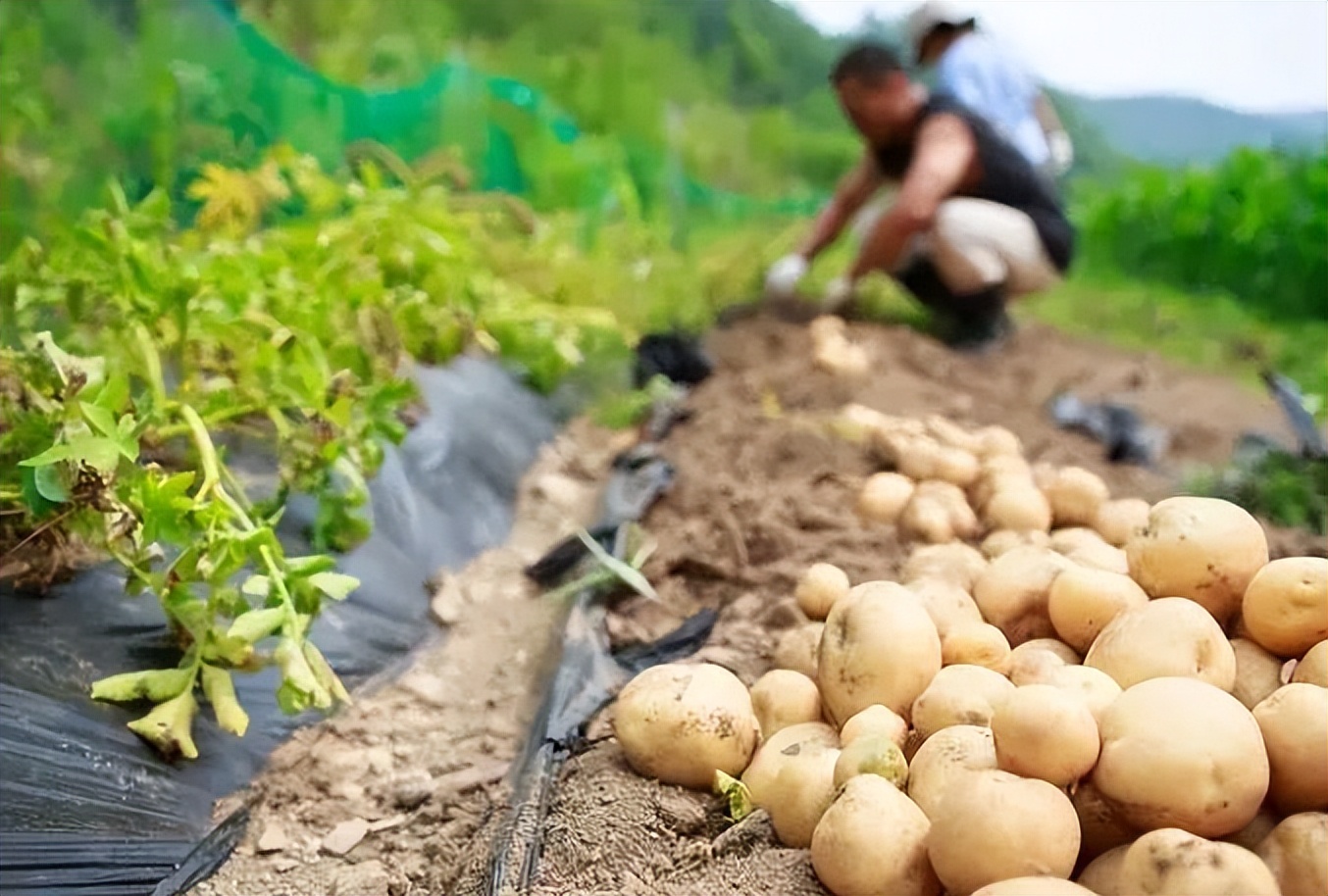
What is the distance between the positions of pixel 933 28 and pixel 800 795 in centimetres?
359

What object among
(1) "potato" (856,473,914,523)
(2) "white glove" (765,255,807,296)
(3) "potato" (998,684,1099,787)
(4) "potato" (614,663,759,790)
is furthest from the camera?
(2) "white glove" (765,255,807,296)

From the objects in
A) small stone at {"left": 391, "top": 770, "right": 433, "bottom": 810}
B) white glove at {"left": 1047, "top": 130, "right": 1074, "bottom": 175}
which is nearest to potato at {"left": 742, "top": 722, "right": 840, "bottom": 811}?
small stone at {"left": 391, "top": 770, "right": 433, "bottom": 810}

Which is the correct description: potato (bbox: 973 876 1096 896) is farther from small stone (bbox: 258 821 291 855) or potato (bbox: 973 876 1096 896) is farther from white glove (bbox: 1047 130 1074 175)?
white glove (bbox: 1047 130 1074 175)

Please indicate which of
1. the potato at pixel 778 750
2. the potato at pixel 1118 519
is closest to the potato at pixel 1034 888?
the potato at pixel 778 750

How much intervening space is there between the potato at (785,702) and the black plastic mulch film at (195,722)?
26cm

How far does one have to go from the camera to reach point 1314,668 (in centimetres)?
96

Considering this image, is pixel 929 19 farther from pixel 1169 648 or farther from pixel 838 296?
pixel 1169 648

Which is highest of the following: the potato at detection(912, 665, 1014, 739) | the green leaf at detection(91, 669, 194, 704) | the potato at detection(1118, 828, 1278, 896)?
the potato at detection(1118, 828, 1278, 896)

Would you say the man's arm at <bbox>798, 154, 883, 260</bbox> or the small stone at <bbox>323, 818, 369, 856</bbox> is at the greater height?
the small stone at <bbox>323, 818, 369, 856</bbox>

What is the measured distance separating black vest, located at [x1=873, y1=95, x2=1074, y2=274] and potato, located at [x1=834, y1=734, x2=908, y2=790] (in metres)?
3.58

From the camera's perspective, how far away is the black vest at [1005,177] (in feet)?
13.7

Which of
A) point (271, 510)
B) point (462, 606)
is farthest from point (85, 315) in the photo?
point (462, 606)

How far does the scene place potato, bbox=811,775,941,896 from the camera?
0.93m

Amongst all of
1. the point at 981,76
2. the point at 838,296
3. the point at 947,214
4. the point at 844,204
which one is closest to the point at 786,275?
the point at 838,296
